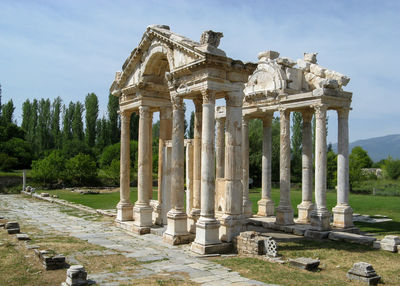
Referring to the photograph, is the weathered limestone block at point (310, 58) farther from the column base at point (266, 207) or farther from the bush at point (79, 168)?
the bush at point (79, 168)

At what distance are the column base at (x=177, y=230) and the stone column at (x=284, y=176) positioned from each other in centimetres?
565

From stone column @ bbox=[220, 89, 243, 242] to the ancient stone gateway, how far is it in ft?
0.12

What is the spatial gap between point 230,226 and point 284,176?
20.7ft

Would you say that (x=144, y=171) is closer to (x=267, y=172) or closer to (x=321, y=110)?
(x=267, y=172)

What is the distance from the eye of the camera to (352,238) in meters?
15.3

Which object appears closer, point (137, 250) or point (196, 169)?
point (137, 250)

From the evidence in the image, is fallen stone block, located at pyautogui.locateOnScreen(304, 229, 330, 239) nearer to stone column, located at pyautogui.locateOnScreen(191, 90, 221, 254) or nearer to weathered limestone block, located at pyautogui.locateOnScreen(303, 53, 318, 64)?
stone column, located at pyautogui.locateOnScreen(191, 90, 221, 254)

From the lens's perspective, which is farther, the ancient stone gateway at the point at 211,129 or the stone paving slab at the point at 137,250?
the ancient stone gateway at the point at 211,129

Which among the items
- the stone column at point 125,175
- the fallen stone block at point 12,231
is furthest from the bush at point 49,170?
the fallen stone block at point 12,231

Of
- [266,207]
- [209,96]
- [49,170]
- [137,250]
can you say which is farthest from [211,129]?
[49,170]

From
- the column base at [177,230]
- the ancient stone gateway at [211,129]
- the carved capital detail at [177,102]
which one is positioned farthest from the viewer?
the carved capital detail at [177,102]

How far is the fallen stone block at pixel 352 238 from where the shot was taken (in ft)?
48.6

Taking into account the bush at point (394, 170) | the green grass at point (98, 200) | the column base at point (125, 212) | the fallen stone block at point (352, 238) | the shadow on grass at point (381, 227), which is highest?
the bush at point (394, 170)

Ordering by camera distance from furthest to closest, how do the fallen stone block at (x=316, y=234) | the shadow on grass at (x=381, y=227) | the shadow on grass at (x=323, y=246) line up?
the shadow on grass at (x=381, y=227) → the fallen stone block at (x=316, y=234) → the shadow on grass at (x=323, y=246)
